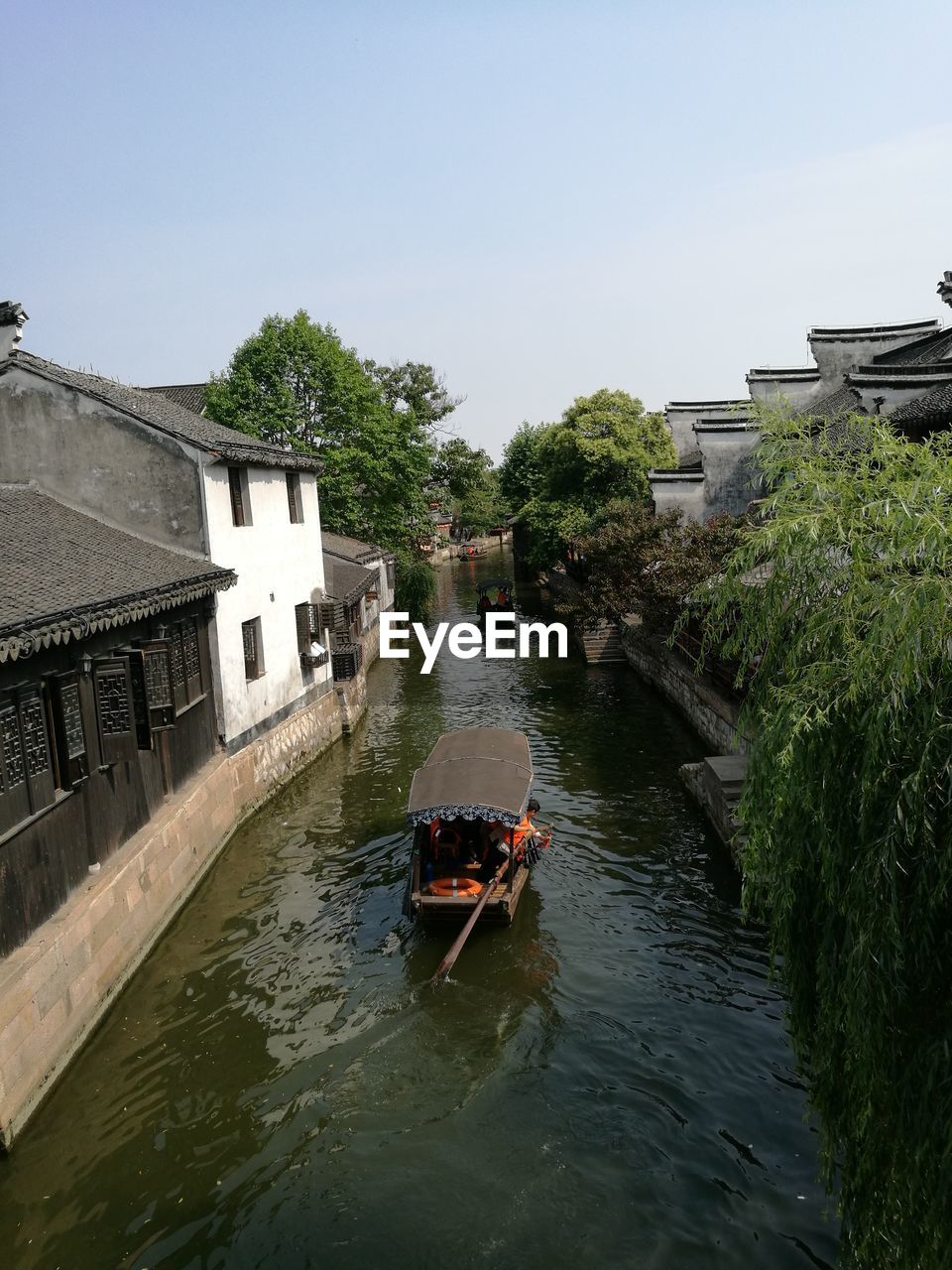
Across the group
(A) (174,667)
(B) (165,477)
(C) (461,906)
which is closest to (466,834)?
(C) (461,906)

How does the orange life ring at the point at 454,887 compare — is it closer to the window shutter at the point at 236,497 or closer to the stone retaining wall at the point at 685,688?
the stone retaining wall at the point at 685,688

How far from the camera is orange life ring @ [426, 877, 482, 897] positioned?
12.5 metres

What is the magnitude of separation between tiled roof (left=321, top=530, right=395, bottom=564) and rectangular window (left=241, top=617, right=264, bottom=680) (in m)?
13.7

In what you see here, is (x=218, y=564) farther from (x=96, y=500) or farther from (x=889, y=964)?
(x=889, y=964)

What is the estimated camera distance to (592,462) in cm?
4091

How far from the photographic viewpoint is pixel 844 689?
4906 millimetres

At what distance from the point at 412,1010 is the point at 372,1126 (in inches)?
79.5

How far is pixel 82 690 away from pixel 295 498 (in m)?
11.5

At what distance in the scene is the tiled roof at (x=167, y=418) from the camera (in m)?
15.2

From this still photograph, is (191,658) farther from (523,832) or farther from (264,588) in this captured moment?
(523,832)

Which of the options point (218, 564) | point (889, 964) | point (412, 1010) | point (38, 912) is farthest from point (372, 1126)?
point (218, 564)

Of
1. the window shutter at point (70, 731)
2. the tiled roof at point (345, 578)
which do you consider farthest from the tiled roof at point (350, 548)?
the window shutter at point (70, 731)

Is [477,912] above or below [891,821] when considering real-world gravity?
below

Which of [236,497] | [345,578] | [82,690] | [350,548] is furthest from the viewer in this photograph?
[350,548]
